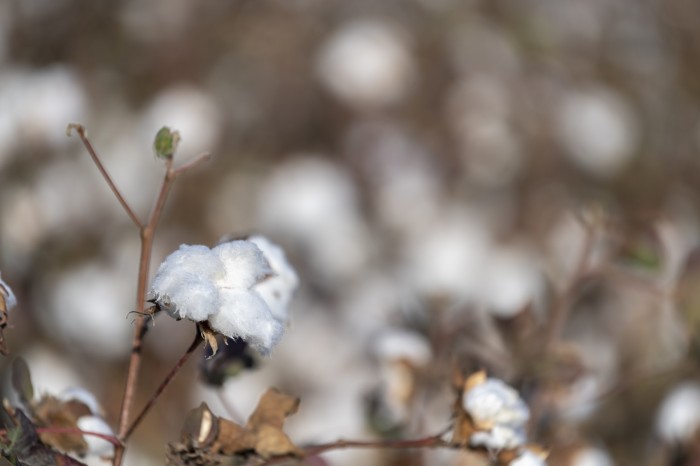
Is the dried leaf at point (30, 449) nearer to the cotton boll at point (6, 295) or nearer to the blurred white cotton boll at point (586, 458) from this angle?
Result: the cotton boll at point (6, 295)

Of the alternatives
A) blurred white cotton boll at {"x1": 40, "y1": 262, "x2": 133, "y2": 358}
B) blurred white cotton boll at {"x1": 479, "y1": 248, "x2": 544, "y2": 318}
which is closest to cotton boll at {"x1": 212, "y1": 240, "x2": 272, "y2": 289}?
blurred white cotton boll at {"x1": 40, "y1": 262, "x2": 133, "y2": 358}

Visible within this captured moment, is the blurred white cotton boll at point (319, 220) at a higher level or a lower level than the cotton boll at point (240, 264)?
higher

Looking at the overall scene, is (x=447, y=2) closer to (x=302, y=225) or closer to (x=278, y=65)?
(x=278, y=65)

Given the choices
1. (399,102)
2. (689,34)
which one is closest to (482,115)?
(399,102)

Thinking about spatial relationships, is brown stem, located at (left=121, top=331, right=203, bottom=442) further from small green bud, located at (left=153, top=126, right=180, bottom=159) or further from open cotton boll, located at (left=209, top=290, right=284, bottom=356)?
small green bud, located at (left=153, top=126, right=180, bottom=159)

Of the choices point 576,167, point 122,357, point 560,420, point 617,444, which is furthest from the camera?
point 576,167

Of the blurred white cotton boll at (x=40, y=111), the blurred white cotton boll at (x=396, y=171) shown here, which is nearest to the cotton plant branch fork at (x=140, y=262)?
the blurred white cotton boll at (x=40, y=111)
